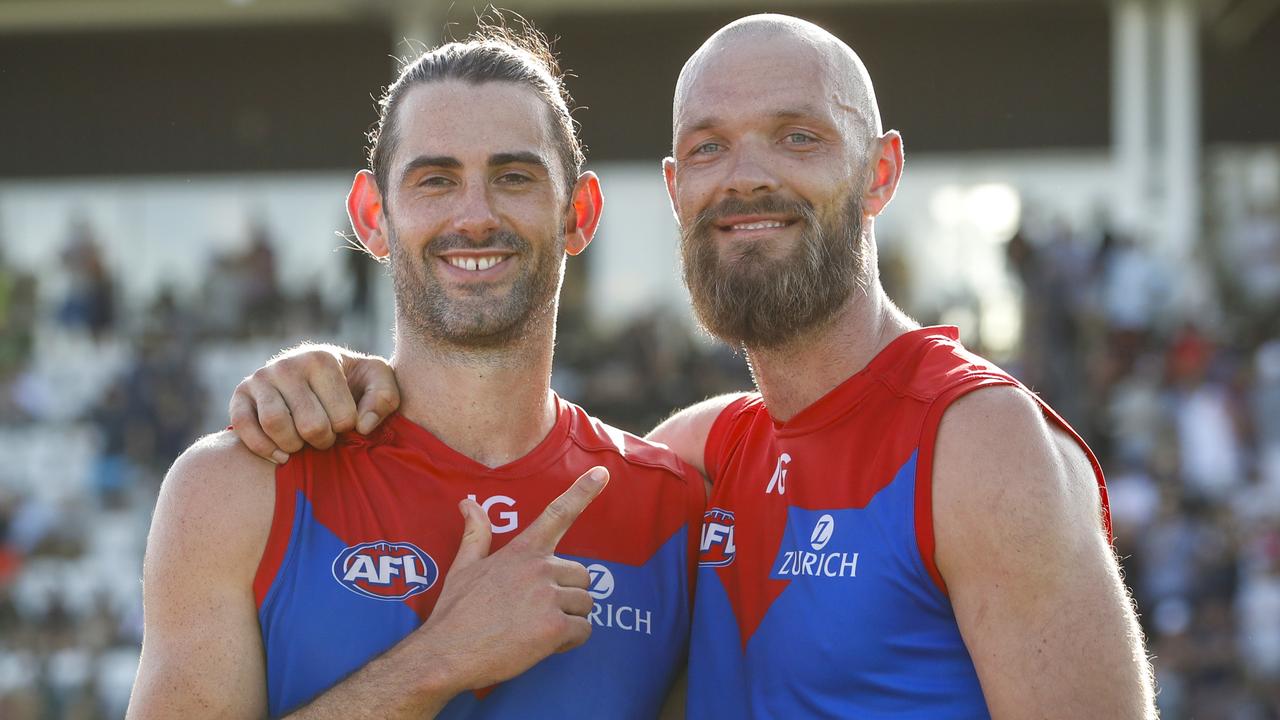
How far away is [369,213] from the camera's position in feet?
11.3

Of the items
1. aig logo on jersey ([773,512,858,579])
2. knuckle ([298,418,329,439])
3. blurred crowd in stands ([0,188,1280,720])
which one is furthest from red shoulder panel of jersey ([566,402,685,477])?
blurred crowd in stands ([0,188,1280,720])

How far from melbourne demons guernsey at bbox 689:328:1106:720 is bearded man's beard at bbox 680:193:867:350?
0.60 ft

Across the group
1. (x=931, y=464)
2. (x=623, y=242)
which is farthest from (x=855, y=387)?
(x=623, y=242)

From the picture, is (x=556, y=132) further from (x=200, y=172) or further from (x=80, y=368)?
(x=200, y=172)

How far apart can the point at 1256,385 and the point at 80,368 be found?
11.7 meters

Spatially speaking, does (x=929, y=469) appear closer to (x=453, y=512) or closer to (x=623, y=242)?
(x=453, y=512)

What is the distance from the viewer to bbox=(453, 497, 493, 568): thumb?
2.96 metres

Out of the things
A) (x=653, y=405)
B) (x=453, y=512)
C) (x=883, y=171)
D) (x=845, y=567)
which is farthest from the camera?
(x=653, y=405)

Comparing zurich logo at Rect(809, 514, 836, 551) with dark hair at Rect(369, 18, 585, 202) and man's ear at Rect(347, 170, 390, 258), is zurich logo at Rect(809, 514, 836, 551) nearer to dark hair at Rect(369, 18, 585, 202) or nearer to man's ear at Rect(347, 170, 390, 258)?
dark hair at Rect(369, 18, 585, 202)

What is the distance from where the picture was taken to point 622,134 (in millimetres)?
17547

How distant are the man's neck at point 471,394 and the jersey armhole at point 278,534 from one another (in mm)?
369

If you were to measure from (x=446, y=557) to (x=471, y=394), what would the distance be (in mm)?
399

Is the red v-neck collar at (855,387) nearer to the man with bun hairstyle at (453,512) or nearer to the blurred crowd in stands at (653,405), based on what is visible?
the man with bun hairstyle at (453,512)

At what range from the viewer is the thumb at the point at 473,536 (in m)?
2.96
